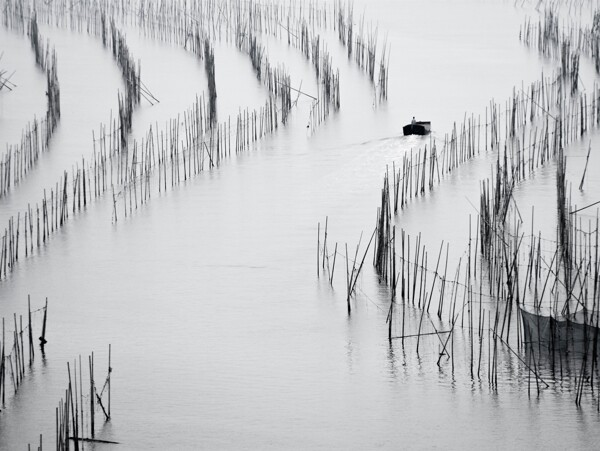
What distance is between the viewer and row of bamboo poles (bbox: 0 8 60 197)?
18.0ft

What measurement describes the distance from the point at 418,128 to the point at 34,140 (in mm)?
2291

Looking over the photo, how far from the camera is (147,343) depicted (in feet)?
11.3

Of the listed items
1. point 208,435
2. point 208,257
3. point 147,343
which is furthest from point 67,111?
point 208,435

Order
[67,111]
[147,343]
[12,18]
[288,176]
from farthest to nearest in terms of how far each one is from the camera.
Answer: [12,18] → [67,111] → [288,176] → [147,343]

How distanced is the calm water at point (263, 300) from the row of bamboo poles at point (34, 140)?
0.07 m

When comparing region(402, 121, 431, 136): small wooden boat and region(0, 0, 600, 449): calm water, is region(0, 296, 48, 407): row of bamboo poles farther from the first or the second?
region(402, 121, 431, 136): small wooden boat

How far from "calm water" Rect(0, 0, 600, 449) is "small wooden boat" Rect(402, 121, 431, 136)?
94 millimetres

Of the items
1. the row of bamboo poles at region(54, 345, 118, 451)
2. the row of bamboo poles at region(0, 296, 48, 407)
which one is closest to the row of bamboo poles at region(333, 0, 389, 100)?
the row of bamboo poles at region(0, 296, 48, 407)

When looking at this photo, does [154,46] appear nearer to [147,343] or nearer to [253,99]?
[253,99]

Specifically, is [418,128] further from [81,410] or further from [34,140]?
[81,410]

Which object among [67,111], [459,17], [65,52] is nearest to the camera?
[67,111]

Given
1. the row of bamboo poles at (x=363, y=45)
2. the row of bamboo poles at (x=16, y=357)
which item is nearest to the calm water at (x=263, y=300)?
the row of bamboo poles at (x=16, y=357)

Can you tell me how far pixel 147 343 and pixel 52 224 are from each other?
1.41 metres

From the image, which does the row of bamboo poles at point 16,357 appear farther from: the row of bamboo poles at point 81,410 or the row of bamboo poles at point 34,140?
the row of bamboo poles at point 34,140
